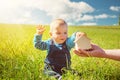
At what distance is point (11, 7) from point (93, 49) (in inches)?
28.6

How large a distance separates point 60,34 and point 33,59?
26 cm

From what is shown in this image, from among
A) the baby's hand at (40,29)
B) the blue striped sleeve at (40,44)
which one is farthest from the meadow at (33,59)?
the baby's hand at (40,29)

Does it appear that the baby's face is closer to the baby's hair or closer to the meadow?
the baby's hair

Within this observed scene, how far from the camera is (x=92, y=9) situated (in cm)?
296

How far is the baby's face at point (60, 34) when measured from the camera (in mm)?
2455

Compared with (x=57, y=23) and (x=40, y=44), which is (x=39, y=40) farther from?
(x=57, y=23)

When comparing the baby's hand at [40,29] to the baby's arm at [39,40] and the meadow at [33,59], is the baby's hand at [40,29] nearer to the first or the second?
the baby's arm at [39,40]

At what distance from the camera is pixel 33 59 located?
7.87ft

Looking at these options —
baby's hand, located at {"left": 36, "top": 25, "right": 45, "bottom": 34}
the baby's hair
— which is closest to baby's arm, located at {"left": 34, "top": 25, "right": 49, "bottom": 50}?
baby's hand, located at {"left": 36, "top": 25, "right": 45, "bottom": 34}

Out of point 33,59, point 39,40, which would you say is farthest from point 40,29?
point 33,59

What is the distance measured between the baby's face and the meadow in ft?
0.48

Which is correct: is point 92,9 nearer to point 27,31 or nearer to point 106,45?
point 106,45

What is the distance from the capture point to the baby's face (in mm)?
2455

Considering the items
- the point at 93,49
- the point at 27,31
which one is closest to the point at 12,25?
the point at 27,31
